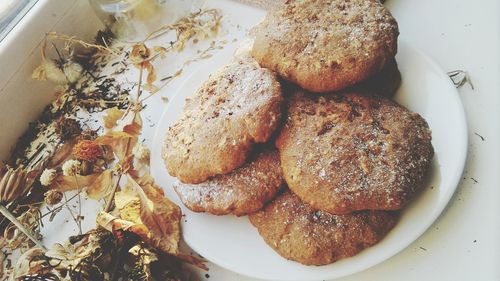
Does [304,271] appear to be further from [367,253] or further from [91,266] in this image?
[91,266]

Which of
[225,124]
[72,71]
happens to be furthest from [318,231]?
[72,71]

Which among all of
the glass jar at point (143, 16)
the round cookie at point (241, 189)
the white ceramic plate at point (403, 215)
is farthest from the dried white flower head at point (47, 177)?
the glass jar at point (143, 16)

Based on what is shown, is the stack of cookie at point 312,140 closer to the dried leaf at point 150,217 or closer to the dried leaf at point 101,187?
the dried leaf at point 150,217

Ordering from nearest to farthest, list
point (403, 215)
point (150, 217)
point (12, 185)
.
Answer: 1. point (403, 215)
2. point (150, 217)
3. point (12, 185)

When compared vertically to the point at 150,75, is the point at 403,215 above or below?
below

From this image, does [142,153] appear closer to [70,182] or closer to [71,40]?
[70,182]

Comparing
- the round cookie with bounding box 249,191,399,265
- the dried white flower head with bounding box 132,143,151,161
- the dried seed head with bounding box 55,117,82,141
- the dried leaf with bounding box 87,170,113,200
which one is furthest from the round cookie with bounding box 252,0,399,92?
the dried seed head with bounding box 55,117,82,141

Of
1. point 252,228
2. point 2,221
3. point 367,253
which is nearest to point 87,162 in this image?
point 2,221
